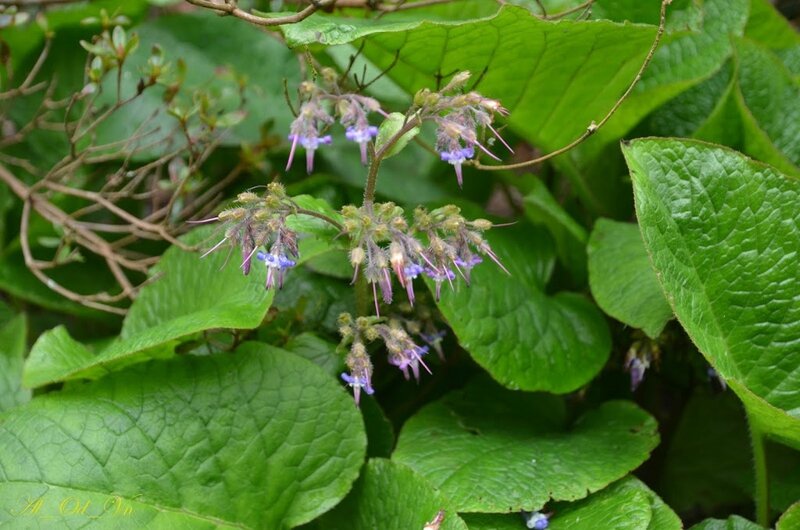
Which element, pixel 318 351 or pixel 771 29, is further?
pixel 771 29

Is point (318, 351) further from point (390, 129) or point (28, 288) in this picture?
point (28, 288)

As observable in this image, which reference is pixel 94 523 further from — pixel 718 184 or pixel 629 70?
pixel 629 70

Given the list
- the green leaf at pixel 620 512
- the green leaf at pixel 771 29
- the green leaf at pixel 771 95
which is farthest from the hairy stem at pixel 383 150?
the green leaf at pixel 771 29

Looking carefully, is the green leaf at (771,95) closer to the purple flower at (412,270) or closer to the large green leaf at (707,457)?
the large green leaf at (707,457)

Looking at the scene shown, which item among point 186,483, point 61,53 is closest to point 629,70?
point 186,483

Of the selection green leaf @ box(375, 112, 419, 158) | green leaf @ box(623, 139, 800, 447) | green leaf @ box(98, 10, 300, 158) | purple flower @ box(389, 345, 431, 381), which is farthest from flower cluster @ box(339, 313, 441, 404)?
green leaf @ box(98, 10, 300, 158)

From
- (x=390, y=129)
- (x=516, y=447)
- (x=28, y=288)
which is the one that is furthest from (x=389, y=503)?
(x=28, y=288)
